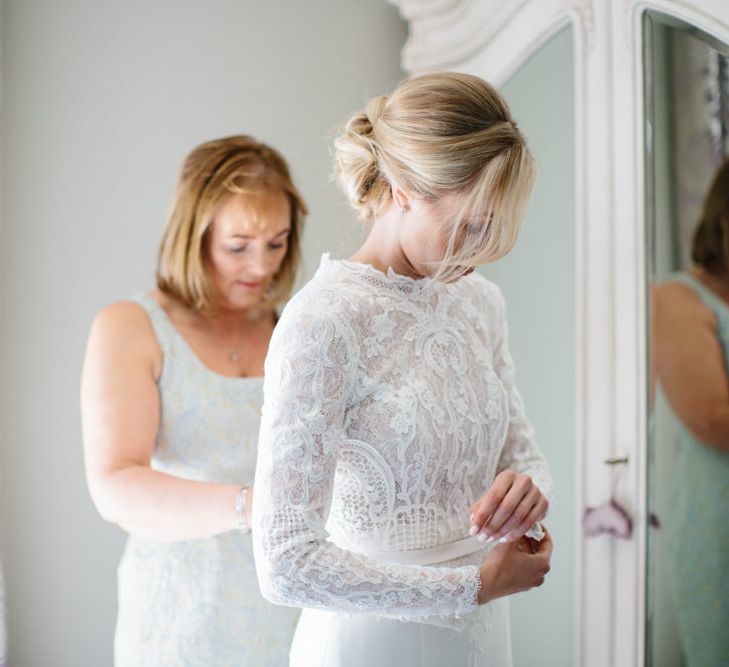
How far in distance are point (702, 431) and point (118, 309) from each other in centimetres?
106

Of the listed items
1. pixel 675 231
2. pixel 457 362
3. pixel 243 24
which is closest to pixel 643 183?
pixel 675 231

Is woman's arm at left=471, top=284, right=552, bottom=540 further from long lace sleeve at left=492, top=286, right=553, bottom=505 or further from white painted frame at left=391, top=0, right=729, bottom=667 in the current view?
white painted frame at left=391, top=0, right=729, bottom=667

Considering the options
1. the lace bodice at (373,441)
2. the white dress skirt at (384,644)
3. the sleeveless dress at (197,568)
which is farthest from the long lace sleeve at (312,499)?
the sleeveless dress at (197,568)

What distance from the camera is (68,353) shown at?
200 centimetres

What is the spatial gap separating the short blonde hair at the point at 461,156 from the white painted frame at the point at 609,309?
2.17ft

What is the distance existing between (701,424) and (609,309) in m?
0.32

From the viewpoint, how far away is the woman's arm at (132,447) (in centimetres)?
136

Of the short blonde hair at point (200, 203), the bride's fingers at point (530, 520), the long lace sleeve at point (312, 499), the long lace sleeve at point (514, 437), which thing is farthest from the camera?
the short blonde hair at point (200, 203)

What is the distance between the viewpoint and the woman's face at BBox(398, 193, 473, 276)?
1.03 m

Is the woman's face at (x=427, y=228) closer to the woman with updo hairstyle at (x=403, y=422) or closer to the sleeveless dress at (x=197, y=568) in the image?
the woman with updo hairstyle at (x=403, y=422)

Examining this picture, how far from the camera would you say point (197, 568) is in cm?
152

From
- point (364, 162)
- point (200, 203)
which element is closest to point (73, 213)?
point (200, 203)

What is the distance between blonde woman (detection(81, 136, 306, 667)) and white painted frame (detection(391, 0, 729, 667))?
2.03 ft

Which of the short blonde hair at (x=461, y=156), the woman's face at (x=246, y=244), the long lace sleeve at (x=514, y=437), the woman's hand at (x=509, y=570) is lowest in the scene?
the woman's hand at (x=509, y=570)
